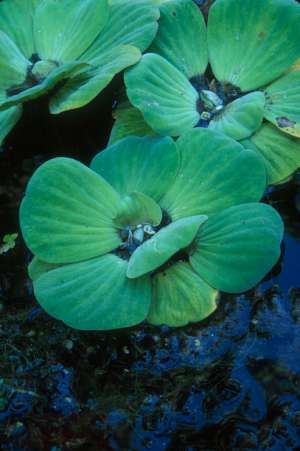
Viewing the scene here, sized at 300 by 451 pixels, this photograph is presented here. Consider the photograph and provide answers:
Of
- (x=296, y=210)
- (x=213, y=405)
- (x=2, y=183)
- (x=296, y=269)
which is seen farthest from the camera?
(x=2, y=183)

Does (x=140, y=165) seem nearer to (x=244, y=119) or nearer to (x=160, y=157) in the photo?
(x=160, y=157)

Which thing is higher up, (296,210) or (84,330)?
(296,210)

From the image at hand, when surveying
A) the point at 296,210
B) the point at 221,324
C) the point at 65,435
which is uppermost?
the point at 296,210

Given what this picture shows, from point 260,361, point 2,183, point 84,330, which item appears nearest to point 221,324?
point 260,361

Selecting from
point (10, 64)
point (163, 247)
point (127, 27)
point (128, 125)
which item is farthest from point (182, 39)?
point (163, 247)

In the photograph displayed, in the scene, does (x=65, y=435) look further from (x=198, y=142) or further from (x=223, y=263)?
(x=198, y=142)

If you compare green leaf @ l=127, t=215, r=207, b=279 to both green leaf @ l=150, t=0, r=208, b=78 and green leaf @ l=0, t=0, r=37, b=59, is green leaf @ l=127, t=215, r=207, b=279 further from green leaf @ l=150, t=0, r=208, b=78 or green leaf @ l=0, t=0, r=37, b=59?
green leaf @ l=0, t=0, r=37, b=59

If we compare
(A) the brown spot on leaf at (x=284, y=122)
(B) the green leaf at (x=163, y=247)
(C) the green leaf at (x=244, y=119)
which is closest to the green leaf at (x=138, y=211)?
(B) the green leaf at (x=163, y=247)
